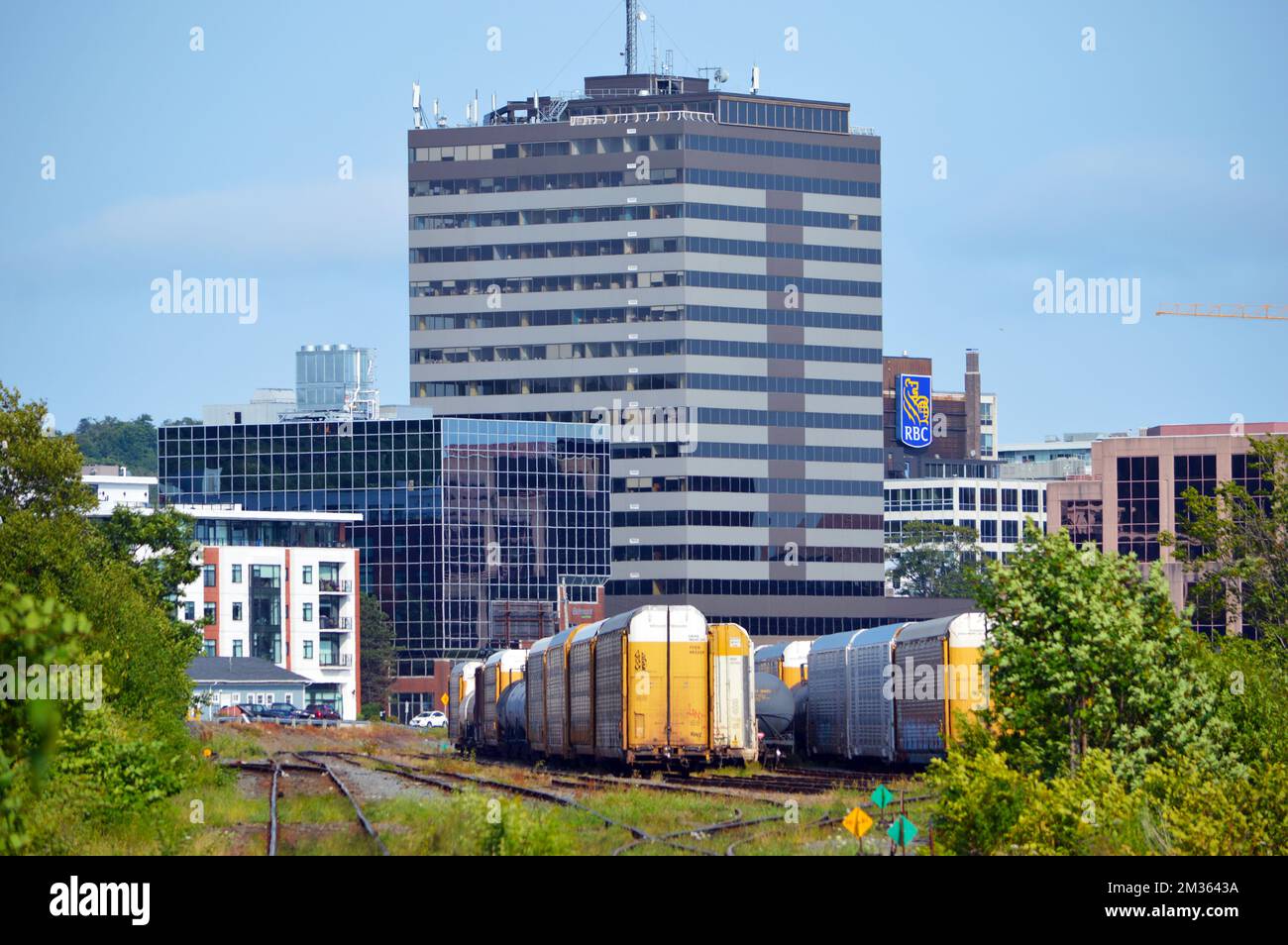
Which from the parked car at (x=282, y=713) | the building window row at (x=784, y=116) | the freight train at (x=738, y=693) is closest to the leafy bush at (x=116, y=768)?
the freight train at (x=738, y=693)

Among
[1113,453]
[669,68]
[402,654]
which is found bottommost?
[402,654]

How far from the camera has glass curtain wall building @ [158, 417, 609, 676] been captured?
160 m

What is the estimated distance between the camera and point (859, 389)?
191 meters

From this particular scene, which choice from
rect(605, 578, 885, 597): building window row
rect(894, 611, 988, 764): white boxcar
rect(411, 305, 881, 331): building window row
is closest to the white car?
rect(605, 578, 885, 597): building window row

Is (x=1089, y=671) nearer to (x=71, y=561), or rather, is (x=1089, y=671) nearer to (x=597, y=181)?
(x=71, y=561)

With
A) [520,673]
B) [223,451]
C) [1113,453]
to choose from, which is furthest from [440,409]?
[520,673]

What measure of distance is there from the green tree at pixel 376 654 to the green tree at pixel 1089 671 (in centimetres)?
13054

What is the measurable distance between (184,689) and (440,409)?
426ft

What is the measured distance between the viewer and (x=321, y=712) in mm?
132625

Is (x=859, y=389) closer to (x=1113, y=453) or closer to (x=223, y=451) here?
(x=1113, y=453)

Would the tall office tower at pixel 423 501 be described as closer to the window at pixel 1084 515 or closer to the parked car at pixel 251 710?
the parked car at pixel 251 710

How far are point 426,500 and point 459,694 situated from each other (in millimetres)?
77757

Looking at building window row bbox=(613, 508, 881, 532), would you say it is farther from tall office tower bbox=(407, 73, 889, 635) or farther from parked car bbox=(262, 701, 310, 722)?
parked car bbox=(262, 701, 310, 722)

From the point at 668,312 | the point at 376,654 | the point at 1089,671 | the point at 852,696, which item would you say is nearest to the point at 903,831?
the point at 1089,671
